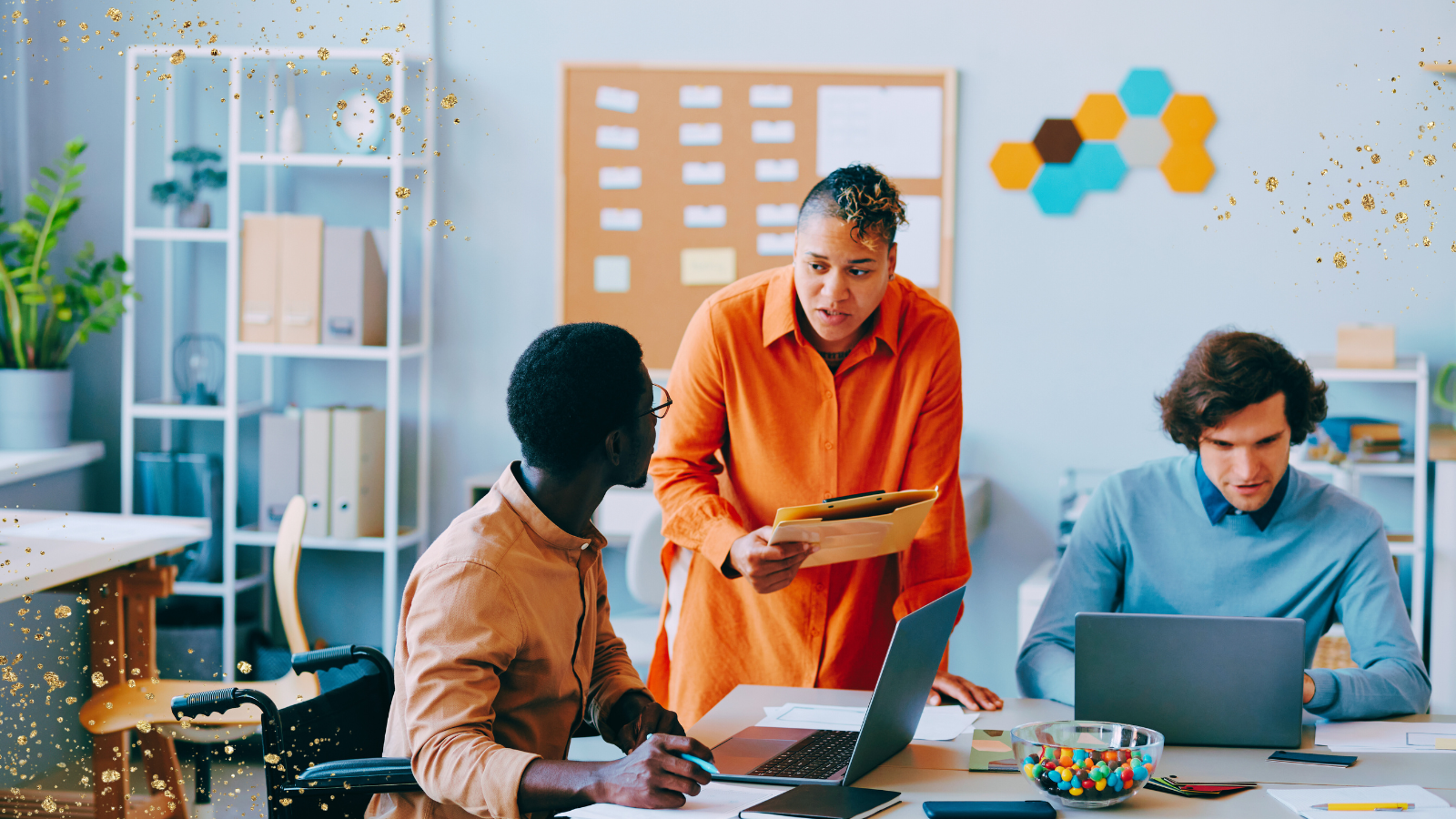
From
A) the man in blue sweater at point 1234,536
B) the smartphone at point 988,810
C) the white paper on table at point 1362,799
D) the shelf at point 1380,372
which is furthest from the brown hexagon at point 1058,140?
the smartphone at point 988,810

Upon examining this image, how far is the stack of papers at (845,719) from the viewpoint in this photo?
1.56 metres

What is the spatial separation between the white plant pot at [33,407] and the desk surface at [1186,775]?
2691 millimetres

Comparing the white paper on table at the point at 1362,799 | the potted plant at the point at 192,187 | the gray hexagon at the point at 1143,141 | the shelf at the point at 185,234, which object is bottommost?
the white paper on table at the point at 1362,799

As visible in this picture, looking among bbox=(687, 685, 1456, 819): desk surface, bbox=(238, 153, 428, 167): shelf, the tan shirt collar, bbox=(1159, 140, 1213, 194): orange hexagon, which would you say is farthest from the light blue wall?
the tan shirt collar

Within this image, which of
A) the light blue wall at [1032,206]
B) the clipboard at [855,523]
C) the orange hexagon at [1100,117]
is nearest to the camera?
the clipboard at [855,523]

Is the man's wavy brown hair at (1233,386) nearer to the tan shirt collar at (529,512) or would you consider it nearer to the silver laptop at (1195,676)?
the silver laptop at (1195,676)

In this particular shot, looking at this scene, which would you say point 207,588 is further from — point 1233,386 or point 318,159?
point 1233,386

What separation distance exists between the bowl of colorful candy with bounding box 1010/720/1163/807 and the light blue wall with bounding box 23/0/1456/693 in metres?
2.28

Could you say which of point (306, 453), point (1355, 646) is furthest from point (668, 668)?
point (306, 453)

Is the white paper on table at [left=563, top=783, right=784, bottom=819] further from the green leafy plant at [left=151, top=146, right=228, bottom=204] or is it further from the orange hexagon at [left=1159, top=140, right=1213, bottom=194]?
the green leafy plant at [left=151, top=146, right=228, bottom=204]

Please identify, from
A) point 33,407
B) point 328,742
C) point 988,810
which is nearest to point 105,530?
point 33,407

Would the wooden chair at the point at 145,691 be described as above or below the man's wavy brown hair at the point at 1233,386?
below

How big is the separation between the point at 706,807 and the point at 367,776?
0.38 metres

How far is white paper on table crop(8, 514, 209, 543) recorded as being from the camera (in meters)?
2.81
